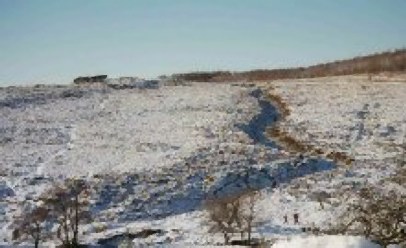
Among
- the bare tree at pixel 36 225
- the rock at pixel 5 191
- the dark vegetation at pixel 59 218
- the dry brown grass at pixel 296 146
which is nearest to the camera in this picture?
the bare tree at pixel 36 225

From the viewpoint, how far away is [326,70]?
5925 centimetres

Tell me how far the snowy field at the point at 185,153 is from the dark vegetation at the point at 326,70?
44.6ft

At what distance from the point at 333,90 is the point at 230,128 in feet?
43.9

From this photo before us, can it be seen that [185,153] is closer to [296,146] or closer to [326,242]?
[296,146]

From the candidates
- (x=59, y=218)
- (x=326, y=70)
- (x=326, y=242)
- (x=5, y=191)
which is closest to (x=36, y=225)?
(x=59, y=218)

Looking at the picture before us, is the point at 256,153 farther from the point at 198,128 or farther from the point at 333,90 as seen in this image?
the point at 333,90

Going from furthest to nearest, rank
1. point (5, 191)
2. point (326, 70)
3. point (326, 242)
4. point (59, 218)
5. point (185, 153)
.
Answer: point (326, 70), point (185, 153), point (5, 191), point (59, 218), point (326, 242)

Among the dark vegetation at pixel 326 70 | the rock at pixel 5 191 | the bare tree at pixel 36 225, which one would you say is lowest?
the rock at pixel 5 191

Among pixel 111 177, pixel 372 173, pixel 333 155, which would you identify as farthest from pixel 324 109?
pixel 111 177

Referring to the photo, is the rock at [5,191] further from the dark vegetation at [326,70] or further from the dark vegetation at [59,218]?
the dark vegetation at [326,70]

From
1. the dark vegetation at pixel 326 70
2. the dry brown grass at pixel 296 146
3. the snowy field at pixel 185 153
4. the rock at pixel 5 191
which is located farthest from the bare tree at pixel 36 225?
the dark vegetation at pixel 326 70

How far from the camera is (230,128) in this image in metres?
28.0

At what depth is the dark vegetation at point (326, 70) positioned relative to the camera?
52.7 meters

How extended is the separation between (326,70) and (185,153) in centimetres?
3770
